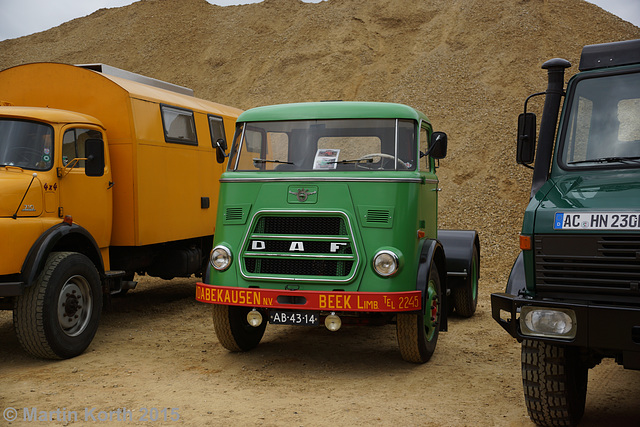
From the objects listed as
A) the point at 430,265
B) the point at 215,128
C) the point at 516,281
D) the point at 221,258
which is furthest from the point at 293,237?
the point at 215,128

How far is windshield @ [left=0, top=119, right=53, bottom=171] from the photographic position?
22.3 feet

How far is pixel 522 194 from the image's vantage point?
61.3 ft

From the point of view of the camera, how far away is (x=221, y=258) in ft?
21.0

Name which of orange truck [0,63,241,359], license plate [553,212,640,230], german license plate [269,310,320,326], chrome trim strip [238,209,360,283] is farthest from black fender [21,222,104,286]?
license plate [553,212,640,230]

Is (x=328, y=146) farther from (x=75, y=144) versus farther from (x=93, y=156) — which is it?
(x=75, y=144)

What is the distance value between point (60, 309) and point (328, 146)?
136 inches

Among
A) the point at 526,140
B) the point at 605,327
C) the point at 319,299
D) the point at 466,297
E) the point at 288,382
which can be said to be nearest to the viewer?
the point at 605,327

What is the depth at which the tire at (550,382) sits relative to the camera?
4.43m

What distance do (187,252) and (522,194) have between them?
1223 cm

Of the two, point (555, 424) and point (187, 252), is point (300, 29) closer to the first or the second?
point (187, 252)

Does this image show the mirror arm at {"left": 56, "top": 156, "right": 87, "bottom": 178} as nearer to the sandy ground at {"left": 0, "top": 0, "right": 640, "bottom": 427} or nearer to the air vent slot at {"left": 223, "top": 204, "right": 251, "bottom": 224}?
the air vent slot at {"left": 223, "top": 204, "right": 251, "bottom": 224}

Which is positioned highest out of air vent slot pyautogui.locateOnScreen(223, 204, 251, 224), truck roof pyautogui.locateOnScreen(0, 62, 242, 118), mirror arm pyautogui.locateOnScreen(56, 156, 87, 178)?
truck roof pyautogui.locateOnScreen(0, 62, 242, 118)

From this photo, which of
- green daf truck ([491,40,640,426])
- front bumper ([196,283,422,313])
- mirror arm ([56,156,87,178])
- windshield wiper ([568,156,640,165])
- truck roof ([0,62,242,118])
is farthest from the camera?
truck roof ([0,62,242,118])

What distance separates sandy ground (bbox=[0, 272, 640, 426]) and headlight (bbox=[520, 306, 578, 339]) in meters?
1.08
